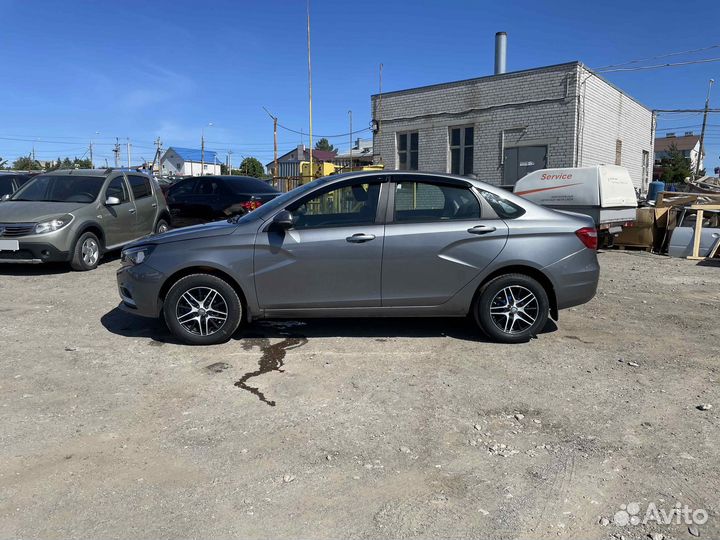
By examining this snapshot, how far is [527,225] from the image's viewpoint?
5.07 meters

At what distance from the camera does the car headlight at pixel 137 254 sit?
5.08 meters

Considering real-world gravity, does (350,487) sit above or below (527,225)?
below

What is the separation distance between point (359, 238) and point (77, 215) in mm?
5906

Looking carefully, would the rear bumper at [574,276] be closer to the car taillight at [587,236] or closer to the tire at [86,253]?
the car taillight at [587,236]

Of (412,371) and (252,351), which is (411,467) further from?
(252,351)

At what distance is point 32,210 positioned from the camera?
27.8 ft

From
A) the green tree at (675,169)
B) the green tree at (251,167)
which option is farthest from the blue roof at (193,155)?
the green tree at (675,169)

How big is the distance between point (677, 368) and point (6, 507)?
485cm

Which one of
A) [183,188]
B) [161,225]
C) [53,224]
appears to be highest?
[183,188]

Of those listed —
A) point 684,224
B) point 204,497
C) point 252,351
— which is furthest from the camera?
point 684,224

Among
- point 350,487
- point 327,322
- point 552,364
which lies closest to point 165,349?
point 327,322

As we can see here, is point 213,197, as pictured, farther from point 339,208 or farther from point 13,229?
point 339,208

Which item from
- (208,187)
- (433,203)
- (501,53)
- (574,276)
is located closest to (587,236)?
(574,276)

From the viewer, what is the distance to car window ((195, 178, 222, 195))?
11969 mm
